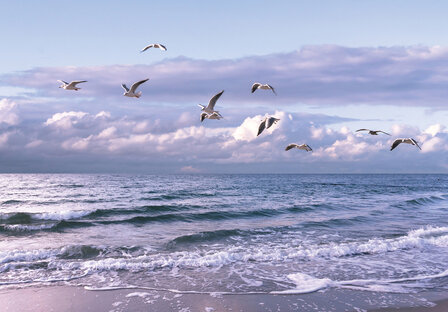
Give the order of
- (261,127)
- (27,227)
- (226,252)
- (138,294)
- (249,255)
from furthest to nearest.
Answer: (27,227)
(226,252)
(249,255)
(261,127)
(138,294)

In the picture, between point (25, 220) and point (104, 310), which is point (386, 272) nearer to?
point (104, 310)

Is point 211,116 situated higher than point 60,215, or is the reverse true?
point 211,116

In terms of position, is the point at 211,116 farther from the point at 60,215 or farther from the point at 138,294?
the point at 60,215

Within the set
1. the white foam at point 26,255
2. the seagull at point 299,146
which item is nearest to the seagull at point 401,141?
the seagull at point 299,146

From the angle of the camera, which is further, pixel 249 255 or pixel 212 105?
pixel 249 255

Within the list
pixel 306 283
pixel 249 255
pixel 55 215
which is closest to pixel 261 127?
pixel 306 283

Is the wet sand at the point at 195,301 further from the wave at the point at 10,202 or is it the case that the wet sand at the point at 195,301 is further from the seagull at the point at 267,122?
the wave at the point at 10,202

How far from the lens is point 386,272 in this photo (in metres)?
12.2

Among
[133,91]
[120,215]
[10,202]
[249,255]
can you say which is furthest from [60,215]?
[249,255]

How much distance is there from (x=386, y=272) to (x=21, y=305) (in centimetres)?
998

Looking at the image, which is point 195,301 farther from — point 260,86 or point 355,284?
point 260,86

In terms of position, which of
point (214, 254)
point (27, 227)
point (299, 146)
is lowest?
point (27, 227)

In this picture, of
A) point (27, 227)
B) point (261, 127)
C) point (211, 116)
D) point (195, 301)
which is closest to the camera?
point (195, 301)

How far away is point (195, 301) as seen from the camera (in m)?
9.56
